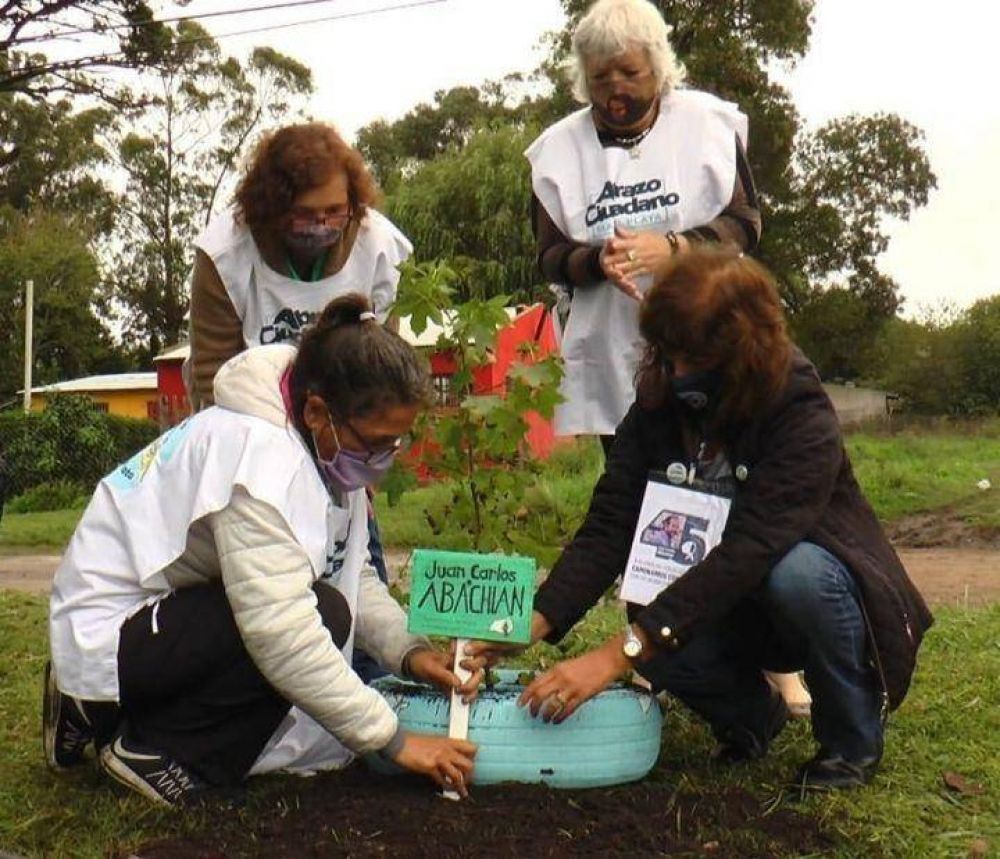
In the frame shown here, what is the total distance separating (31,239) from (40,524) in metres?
24.0

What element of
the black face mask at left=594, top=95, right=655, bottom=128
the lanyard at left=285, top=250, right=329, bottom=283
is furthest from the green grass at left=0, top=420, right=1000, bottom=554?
the black face mask at left=594, top=95, right=655, bottom=128

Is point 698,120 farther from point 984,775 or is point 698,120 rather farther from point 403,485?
point 984,775

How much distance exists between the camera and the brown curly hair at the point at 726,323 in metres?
2.67

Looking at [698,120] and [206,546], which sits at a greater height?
[698,120]

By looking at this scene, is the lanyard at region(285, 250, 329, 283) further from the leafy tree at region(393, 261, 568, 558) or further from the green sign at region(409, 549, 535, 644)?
the green sign at region(409, 549, 535, 644)

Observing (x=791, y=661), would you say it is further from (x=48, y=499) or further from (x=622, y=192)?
(x=48, y=499)

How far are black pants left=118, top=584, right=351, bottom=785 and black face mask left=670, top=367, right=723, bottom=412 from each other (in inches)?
31.9

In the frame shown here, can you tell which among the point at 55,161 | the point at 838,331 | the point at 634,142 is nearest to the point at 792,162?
the point at 838,331

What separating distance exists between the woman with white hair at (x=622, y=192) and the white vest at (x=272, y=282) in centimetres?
45

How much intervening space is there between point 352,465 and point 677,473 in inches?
26.8

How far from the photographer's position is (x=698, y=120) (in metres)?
3.44

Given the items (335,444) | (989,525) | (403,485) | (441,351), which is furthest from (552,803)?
(989,525)

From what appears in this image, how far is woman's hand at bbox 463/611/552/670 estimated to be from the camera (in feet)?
9.15

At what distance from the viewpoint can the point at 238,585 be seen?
2.55 metres
